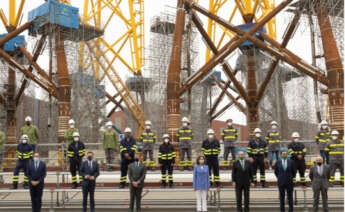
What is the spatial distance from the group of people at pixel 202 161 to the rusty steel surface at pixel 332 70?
4973mm

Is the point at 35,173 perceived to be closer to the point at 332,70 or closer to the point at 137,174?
the point at 137,174

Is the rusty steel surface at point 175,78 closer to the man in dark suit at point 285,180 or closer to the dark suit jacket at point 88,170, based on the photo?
the dark suit jacket at point 88,170

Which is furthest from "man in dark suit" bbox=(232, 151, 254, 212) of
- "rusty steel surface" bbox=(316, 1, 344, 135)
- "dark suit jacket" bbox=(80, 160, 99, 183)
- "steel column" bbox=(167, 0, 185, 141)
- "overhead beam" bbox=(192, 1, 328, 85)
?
"overhead beam" bbox=(192, 1, 328, 85)

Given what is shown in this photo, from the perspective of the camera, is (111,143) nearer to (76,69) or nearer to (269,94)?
(76,69)

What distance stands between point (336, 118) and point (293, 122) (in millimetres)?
17452

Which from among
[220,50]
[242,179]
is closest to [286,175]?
[242,179]

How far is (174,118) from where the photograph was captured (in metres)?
23.4

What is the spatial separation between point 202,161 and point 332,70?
11.8m

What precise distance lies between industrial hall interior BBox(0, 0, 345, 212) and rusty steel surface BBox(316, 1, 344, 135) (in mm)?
54

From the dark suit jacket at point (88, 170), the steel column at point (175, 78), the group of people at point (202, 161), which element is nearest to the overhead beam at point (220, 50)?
the steel column at point (175, 78)

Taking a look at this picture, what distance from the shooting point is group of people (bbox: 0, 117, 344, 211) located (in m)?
12.0

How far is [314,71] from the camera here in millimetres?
22000

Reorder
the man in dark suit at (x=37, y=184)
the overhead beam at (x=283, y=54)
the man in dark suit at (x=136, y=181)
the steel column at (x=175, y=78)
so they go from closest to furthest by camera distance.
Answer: the man in dark suit at (x=37, y=184)
the man in dark suit at (x=136, y=181)
the overhead beam at (x=283, y=54)
the steel column at (x=175, y=78)

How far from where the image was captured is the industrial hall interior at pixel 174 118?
1370cm
